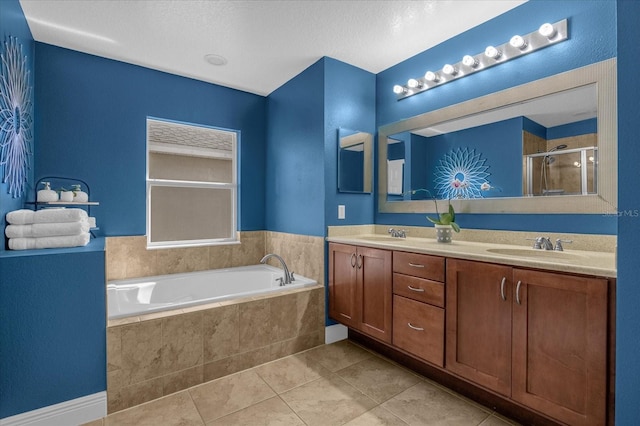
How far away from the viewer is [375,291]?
2.21 meters

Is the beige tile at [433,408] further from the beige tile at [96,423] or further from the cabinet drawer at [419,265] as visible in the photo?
the beige tile at [96,423]

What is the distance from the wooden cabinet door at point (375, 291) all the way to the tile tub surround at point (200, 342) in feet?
1.57

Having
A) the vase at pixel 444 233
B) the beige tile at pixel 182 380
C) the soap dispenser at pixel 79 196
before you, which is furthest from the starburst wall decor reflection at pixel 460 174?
the soap dispenser at pixel 79 196

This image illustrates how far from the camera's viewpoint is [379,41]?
2396 mm

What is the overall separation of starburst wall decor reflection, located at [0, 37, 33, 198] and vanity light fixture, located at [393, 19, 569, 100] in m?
2.65

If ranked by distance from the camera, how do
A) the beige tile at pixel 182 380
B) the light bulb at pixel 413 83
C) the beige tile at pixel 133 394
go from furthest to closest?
the light bulb at pixel 413 83 < the beige tile at pixel 182 380 < the beige tile at pixel 133 394

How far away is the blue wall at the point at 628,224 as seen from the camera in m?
1.04

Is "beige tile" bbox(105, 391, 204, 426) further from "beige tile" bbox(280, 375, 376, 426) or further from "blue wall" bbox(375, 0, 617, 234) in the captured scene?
"blue wall" bbox(375, 0, 617, 234)

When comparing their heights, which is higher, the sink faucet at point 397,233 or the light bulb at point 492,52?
the light bulb at point 492,52

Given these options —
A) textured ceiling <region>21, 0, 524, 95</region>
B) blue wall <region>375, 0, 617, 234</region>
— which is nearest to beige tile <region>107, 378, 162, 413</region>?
blue wall <region>375, 0, 617, 234</region>

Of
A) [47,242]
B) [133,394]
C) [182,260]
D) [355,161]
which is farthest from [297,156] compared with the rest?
[133,394]

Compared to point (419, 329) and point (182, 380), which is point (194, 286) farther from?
point (419, 329)

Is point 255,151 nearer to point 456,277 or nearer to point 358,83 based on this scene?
point 358,83

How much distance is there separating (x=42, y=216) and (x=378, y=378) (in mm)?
2292
